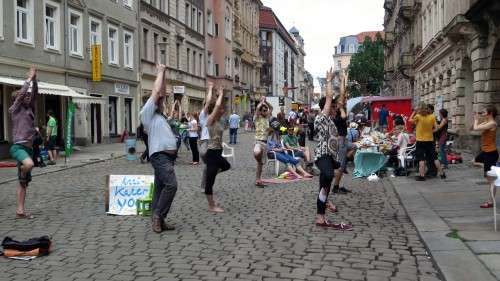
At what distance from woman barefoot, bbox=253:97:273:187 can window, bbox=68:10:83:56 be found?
16336 mm

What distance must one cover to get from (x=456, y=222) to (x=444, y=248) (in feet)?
5.77

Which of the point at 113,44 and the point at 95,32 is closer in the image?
the point at 95,32

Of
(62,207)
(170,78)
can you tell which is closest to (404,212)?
(62,207)

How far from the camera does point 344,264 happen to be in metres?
6.23

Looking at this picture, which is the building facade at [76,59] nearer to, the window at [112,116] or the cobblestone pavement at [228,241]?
the window at [112,116]

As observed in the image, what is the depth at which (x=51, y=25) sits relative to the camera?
25844 mm

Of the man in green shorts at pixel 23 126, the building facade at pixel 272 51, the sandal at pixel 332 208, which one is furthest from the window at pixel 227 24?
the man in green shorts at pixel 23 126

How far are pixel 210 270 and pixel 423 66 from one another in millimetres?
32615

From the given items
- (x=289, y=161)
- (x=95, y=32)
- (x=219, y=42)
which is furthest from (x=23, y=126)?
(x=219, y=42)

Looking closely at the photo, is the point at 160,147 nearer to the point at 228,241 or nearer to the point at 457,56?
the point at 228,241

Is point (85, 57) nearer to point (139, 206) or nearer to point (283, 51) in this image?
point (139, 206)

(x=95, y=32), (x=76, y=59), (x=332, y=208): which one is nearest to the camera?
(x=332, y=208)

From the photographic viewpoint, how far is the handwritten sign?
9.30 metres

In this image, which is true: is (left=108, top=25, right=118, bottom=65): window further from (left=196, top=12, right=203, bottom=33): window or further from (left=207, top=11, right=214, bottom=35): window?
(left=207, top=11, right=214, bottom=35): window
